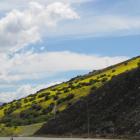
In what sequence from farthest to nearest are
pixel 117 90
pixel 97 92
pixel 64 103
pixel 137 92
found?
1. pixel 64 103
2. pixel 97 92
3. pixel 117 90
4. pixel 137 92

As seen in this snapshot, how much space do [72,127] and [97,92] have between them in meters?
10.4

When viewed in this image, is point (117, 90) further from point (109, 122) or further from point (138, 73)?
point (109, 122)

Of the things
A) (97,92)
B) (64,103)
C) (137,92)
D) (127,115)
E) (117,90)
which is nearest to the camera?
(127,115)

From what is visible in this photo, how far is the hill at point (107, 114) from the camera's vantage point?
184ft

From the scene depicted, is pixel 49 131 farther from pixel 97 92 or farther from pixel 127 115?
pixel 127 115

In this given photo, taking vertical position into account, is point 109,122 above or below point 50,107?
below

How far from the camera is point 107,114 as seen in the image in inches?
2450

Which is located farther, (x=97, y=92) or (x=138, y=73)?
(x=97, y=92)

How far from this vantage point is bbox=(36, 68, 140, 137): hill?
184 feet

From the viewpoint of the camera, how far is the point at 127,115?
5794 centimetres

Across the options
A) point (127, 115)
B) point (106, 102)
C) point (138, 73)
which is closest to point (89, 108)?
point (106, 102)

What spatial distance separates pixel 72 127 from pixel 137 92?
9171mm

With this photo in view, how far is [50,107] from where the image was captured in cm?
10050

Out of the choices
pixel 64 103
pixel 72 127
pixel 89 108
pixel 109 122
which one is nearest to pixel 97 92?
pixel 89 108
